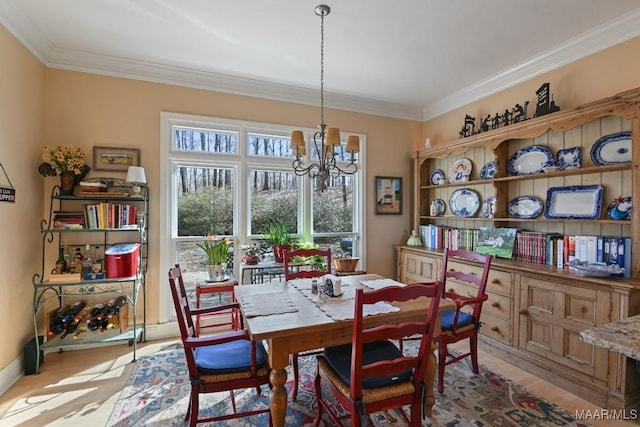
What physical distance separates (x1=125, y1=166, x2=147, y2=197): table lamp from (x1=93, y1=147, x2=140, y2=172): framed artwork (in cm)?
19

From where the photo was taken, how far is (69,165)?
284 centimetres

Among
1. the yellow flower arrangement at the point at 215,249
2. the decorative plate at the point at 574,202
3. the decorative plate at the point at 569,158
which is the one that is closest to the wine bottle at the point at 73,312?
the yellow flower arrangement at the point at 215,249

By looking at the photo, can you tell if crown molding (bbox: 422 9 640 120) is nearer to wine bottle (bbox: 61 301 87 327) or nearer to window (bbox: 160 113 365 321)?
window (bbox: 160 113 365 321)

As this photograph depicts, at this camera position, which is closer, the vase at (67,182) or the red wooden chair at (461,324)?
the red wooden chair at (461,324)

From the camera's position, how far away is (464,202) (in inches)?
154

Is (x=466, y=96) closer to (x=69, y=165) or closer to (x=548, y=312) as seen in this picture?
(x=548, y=312)

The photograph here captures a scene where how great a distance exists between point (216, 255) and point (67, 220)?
1.36 m

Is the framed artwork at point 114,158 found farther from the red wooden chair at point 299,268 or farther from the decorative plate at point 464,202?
the decorative plate at point 464,202

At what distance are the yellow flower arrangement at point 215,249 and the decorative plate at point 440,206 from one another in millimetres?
2776

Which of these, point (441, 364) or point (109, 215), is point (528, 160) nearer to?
point (441, 364)

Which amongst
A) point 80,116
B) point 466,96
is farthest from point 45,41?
point 466,96

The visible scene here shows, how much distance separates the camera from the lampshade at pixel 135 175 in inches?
120
